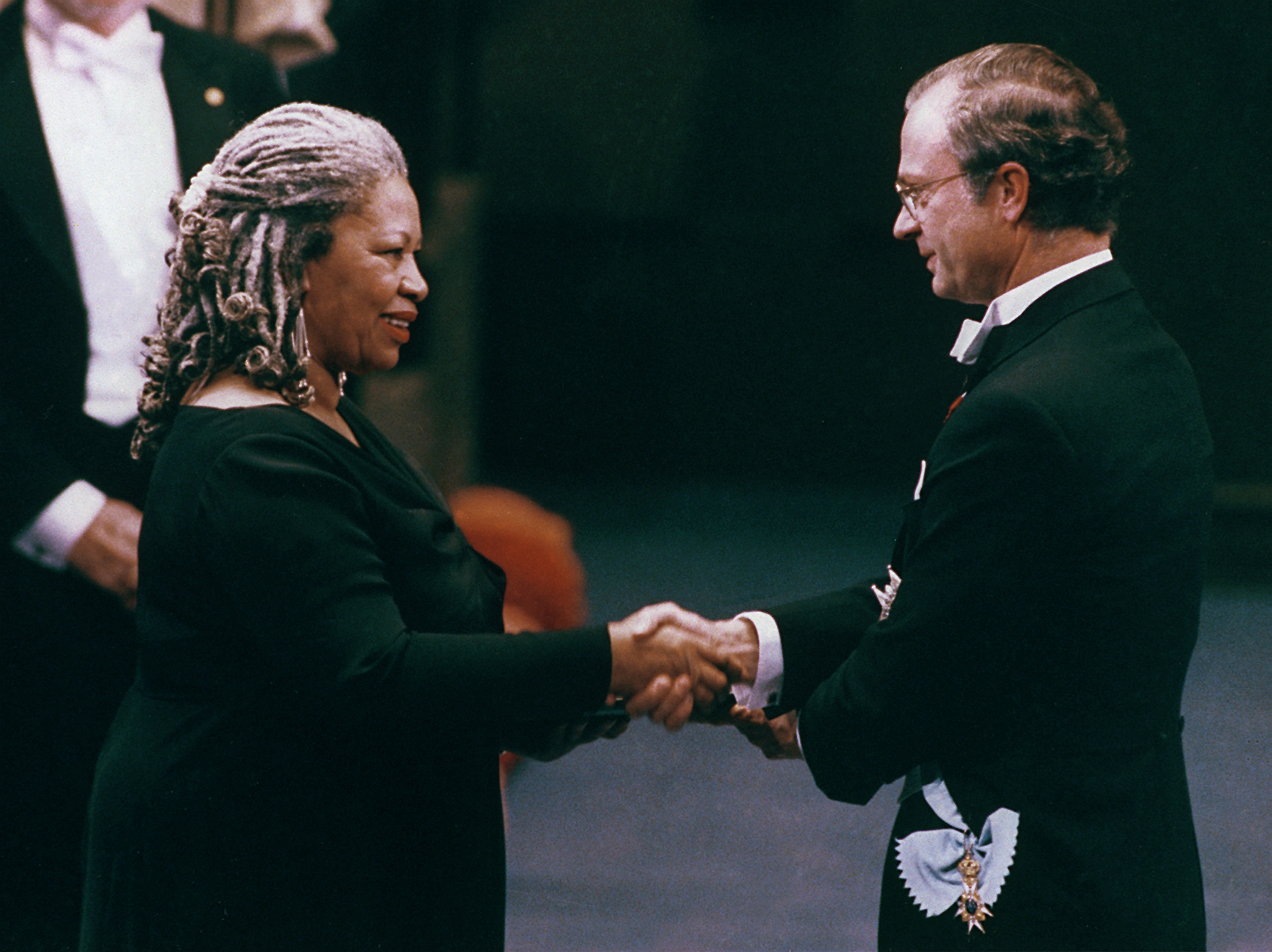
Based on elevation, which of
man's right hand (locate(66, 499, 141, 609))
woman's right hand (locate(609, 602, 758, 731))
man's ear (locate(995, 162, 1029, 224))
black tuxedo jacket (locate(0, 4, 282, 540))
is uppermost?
man's ear (locate(995, 162, 1029, 224))

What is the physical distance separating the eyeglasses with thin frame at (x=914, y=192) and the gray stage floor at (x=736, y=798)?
130cm

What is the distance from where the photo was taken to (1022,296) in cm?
189

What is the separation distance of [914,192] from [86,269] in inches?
69.1

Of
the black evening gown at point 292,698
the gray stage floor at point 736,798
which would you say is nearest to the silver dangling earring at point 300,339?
the black evening gown at point 292,698

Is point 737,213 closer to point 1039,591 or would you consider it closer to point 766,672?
point 766,672

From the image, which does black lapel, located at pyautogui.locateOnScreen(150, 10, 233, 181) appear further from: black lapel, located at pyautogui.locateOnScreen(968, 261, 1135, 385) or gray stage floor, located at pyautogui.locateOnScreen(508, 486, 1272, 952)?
black lapel, located at pyautogui.locateOnScreen(968, 261, 1135, 385)

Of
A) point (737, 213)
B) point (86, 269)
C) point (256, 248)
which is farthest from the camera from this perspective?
point (737, 213)

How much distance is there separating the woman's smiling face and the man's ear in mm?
972

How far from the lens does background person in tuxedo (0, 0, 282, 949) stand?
254 cm

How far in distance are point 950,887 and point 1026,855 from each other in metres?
0.15

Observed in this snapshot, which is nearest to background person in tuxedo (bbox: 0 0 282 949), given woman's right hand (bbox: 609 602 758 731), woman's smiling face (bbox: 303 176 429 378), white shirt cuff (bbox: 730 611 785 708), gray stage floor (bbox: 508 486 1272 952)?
woman's smiling face (bbox: 303 176 429 378)

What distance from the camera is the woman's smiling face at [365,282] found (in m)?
1.87

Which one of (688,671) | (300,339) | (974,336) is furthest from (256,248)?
(974,336)

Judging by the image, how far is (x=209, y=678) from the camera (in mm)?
1760
